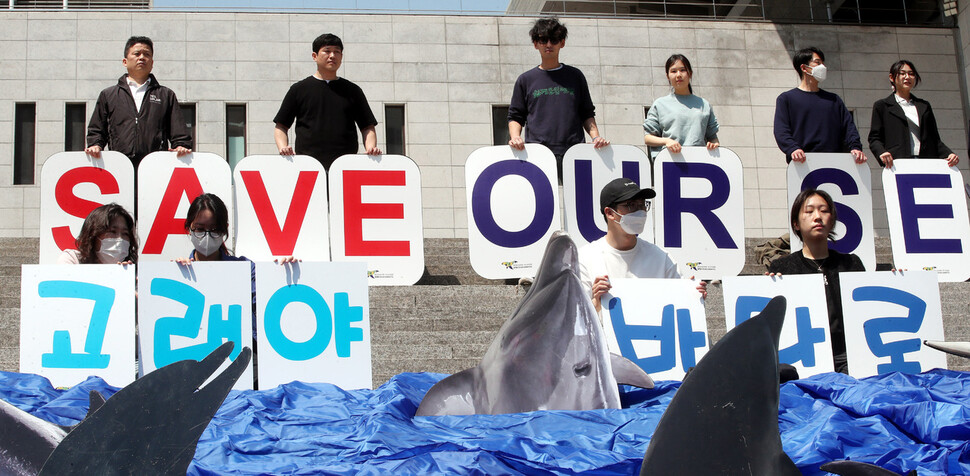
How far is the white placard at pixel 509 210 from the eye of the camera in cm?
700

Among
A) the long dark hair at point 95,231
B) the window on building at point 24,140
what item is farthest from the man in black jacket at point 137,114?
the window on building at point 24,140

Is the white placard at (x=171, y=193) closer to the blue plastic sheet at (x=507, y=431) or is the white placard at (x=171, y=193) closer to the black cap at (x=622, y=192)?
the blue plastic sheet at (x=507, y=431)

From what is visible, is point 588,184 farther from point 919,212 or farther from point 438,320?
point 919,212

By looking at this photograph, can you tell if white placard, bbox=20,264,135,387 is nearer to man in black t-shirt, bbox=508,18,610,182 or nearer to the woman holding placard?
man in black t-shirt, bbox=508,18,610,182

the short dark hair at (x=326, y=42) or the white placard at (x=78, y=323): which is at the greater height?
the short dark hair at (x=326, y=42)

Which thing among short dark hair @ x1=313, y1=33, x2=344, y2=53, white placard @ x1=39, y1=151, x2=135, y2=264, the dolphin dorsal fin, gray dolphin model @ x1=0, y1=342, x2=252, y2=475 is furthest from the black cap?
gray dolphin model @ x1=0, y1=342, x2=252, y2=475

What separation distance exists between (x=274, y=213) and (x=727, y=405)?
196 inches

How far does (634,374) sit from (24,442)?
2.89m

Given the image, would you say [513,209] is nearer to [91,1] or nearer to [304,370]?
[304,370]

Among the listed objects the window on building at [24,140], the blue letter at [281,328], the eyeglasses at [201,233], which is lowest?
the blue letter at [281,328]

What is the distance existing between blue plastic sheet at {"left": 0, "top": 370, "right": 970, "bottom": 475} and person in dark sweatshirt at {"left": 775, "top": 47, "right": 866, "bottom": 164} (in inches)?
130

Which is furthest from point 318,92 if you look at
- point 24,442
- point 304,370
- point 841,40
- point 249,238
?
point 841,40

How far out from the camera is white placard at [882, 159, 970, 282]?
7453 millimetres

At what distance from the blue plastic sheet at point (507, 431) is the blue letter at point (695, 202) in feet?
7.83
